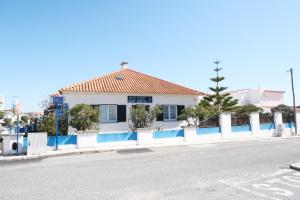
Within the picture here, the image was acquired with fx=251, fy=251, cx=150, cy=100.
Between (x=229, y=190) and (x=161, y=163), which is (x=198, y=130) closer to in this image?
(x=161, y=163)

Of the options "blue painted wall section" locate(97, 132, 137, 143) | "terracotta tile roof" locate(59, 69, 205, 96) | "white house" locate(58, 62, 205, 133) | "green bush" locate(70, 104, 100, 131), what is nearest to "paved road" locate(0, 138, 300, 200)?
"blue painted wall section" locate(97, 132, 137, 143)

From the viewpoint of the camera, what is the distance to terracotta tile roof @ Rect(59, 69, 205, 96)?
20.5 meters

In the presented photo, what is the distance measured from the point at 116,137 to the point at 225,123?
32.2ft

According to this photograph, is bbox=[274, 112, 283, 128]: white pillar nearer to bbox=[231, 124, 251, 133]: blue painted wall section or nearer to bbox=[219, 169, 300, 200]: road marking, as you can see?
bbox=[231, 124, 251, 133]: blue painted wall section

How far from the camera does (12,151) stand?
13.9 metres

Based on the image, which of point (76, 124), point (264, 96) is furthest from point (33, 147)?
point (264, 96)

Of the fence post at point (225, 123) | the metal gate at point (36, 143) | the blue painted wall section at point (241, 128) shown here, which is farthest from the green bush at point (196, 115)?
the metal gate at point (36, 143)

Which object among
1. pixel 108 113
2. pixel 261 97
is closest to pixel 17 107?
pixel 108 113

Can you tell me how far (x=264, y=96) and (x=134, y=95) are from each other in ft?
131

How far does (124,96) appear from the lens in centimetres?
2145

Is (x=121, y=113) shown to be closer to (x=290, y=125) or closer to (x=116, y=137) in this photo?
(x=116, y=137)

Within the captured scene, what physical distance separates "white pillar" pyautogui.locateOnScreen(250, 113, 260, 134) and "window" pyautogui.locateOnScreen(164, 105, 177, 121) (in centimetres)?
703

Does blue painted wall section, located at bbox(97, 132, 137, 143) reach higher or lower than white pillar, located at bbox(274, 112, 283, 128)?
lower

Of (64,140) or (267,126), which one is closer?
(64,140)
